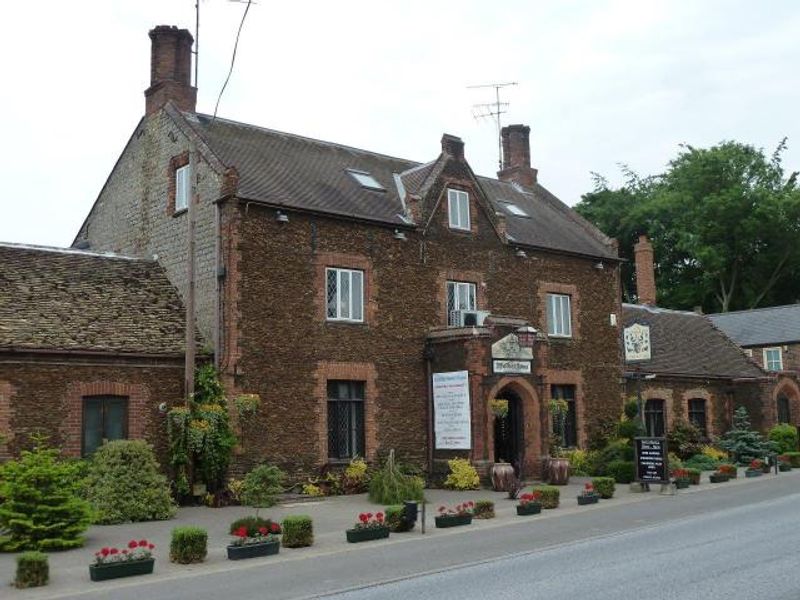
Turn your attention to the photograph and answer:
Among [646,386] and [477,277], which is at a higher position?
[477,277]

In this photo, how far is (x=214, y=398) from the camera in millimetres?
21469

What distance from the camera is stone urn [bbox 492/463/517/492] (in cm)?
2311

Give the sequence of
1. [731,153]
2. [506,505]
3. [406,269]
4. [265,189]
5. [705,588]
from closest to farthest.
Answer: [705,588] → [506,505] → [265,189] → [406,269] → [731,153]

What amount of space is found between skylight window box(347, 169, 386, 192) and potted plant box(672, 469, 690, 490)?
12.1 meters

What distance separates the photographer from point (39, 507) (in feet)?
48.9

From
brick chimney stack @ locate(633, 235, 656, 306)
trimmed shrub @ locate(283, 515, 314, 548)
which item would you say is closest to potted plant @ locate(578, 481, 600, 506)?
trimmed shrub @ locate(283, 515, 314, 548)

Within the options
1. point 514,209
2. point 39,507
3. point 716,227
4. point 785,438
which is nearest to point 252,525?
point 39,507

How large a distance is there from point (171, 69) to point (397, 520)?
655 inches

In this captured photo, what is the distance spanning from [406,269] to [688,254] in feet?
134

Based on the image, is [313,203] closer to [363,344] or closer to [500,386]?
[363,344]

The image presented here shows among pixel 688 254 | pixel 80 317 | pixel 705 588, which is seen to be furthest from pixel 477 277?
pixel 688 254

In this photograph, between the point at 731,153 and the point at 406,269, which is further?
the point at 731,153

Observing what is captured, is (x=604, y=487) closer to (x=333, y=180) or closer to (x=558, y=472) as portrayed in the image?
(x=558, y=472)

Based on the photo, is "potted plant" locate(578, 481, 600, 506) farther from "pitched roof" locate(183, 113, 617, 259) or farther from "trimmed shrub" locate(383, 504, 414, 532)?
"pitched roof" locate(183, 113, 617, 259)
